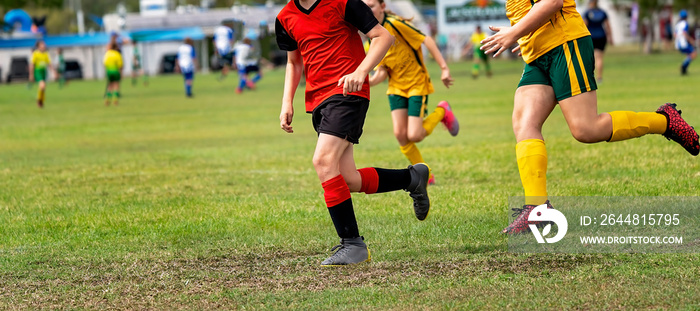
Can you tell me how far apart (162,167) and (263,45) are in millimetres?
54116

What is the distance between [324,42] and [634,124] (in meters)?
2.18

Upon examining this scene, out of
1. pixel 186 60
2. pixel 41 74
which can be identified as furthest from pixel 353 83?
pixel 186 60

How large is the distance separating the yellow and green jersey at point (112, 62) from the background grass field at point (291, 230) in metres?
13.9

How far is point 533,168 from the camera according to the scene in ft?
19.2

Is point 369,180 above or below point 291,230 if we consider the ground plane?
above

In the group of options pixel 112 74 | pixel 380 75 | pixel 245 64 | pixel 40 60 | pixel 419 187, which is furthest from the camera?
pixel 245 64

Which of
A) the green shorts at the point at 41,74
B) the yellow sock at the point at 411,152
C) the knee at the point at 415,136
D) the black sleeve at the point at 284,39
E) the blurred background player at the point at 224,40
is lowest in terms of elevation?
the blurred background player at the point at 224,40

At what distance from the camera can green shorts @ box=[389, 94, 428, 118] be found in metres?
8.98

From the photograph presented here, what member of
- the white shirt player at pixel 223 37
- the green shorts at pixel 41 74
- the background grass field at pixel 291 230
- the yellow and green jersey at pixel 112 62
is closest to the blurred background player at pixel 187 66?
the yellow and green jersey at pixel 112 62

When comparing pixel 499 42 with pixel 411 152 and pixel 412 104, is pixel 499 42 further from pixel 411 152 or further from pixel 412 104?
pixel 411 152

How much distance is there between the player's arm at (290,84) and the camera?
18.9 ft

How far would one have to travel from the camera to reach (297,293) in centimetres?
469

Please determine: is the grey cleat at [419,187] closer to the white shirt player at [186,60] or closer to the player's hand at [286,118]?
the player's hand at [286,118]

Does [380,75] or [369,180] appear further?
[380,75]
